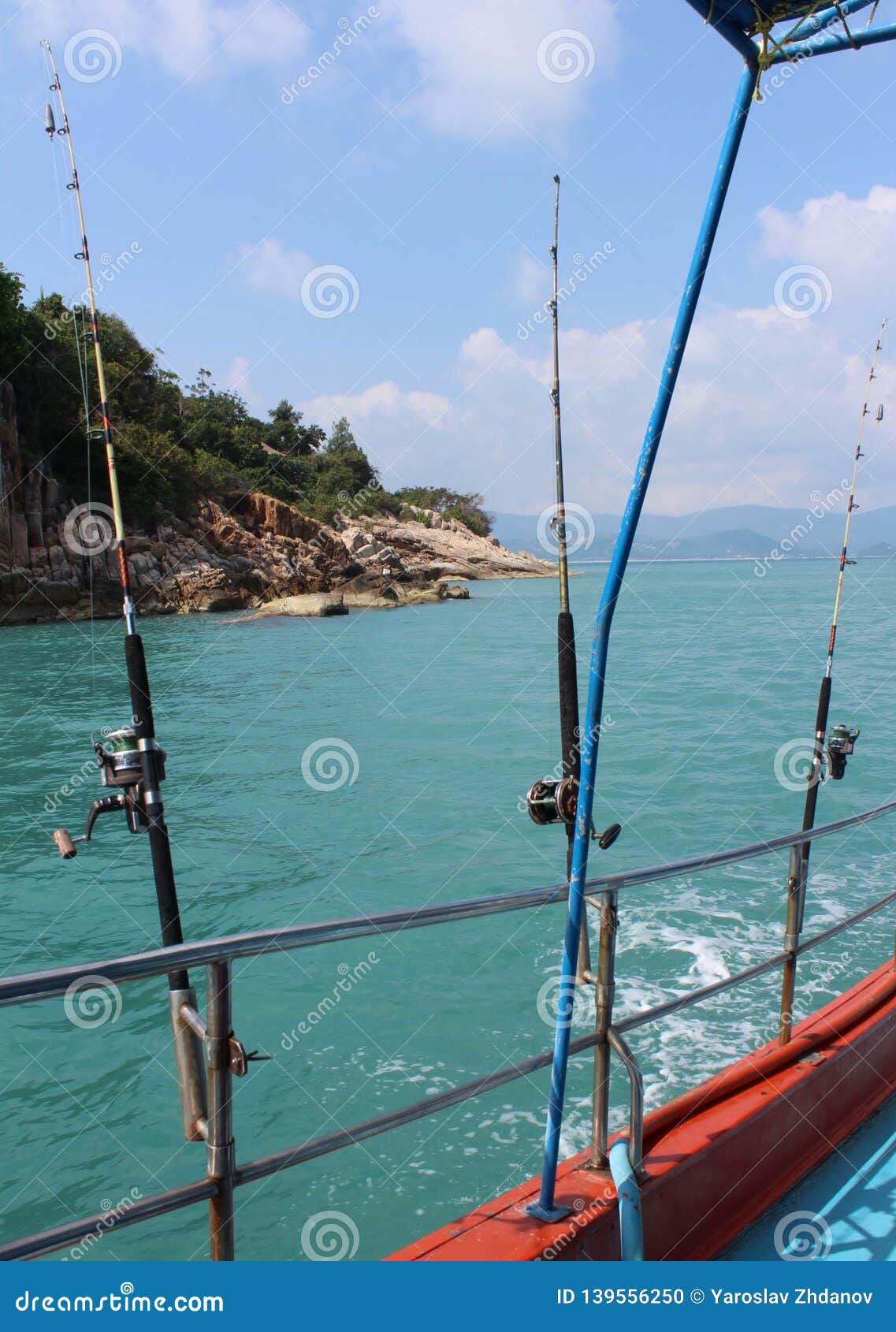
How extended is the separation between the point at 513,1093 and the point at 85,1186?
226cm

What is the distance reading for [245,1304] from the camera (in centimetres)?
173

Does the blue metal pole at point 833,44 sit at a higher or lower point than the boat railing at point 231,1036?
higher

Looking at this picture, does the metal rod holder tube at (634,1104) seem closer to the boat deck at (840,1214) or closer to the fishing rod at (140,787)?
the boat deck at (840,1214)

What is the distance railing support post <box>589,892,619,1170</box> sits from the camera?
2.16 meters

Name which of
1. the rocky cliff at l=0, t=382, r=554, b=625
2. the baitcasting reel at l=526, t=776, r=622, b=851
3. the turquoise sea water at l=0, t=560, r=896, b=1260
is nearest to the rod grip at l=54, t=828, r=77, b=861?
the baitcasting reel at l=526, t=776, r=622, b=851

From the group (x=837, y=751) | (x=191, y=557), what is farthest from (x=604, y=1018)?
(x=191, y=557)

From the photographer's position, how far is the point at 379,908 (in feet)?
28.4

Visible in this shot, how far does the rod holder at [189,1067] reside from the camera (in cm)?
212

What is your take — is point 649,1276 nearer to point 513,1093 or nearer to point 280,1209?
point 280,1209

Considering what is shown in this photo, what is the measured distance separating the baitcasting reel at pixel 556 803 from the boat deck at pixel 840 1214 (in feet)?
3.37

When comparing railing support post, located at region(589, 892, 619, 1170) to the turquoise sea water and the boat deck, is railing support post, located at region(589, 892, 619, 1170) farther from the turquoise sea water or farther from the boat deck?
the turquoise sea water

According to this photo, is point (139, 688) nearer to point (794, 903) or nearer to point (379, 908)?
point (794, 903)

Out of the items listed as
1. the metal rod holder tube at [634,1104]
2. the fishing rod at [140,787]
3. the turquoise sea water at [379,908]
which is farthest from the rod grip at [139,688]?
the turquoise sea water at [379,908]

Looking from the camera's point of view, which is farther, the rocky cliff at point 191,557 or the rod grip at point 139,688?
the rocky cliff at point 191,557
